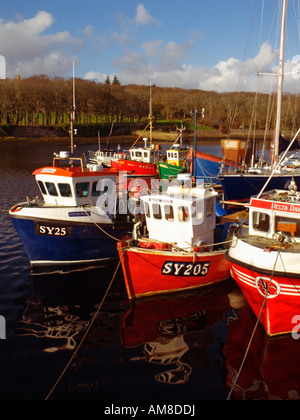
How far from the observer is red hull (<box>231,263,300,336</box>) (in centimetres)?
1198

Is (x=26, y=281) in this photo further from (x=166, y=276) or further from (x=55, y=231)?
(x=166, y=276)

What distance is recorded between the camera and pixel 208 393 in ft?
32.6

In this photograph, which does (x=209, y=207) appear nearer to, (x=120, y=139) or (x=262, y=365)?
(x=262, y=365)

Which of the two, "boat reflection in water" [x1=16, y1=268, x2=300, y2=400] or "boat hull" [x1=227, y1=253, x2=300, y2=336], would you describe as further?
"boat hull" [x1=227, y1=253, x2=300, y2=336]

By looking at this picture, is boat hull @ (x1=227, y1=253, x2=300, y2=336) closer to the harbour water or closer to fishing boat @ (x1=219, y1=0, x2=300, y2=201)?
the harbour water

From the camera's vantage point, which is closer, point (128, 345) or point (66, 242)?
point (128, 345)

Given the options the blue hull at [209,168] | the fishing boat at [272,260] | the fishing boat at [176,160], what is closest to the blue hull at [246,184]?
the blue hull at [209,168]

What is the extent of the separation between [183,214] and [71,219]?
5.95 metres

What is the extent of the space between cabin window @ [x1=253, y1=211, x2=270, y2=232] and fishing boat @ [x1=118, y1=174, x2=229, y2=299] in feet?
6.63

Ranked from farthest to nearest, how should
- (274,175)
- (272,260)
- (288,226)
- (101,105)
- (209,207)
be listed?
(101,105) < (274,175) < (209,207) < (288,226) < (272,260)

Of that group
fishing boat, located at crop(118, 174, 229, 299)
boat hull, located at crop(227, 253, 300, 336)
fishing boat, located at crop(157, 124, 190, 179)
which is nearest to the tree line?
fishing boat, located at crop(157, 124, 190, 179)

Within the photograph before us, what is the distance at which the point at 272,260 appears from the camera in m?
12.0

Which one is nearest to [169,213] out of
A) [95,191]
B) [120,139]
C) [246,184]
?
[95,191]

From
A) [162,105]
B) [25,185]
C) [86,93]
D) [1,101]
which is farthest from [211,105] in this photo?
[25,185]
